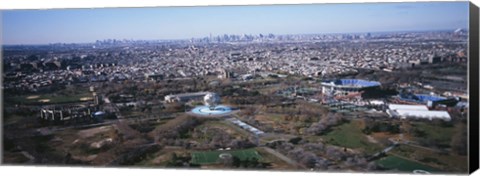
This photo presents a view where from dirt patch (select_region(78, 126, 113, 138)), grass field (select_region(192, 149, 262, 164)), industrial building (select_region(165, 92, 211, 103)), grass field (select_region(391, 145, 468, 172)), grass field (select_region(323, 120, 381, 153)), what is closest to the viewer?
grass field (select_region(391, 145, 468, 172))

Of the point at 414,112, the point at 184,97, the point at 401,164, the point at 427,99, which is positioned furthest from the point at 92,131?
the point at 427,99

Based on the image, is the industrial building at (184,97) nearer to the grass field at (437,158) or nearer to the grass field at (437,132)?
the grass field at (437,158)

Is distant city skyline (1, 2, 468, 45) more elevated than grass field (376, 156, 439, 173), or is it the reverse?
distant city skyline (1, 2, 468, 45)

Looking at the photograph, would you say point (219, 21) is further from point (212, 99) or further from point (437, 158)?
point (437, 158)

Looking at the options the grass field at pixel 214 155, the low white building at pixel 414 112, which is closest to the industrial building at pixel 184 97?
the grass field at pixel 214 155

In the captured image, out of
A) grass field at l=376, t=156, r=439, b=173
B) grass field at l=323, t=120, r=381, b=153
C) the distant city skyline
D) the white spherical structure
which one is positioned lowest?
grass field at l=376, t=156, r=439, b=173

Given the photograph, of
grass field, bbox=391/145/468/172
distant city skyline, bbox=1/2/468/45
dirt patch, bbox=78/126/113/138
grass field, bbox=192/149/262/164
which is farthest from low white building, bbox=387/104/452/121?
dirt patch, bbox=78/126/113/138

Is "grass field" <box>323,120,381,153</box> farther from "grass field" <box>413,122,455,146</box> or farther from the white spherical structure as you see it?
the white spherical structure
